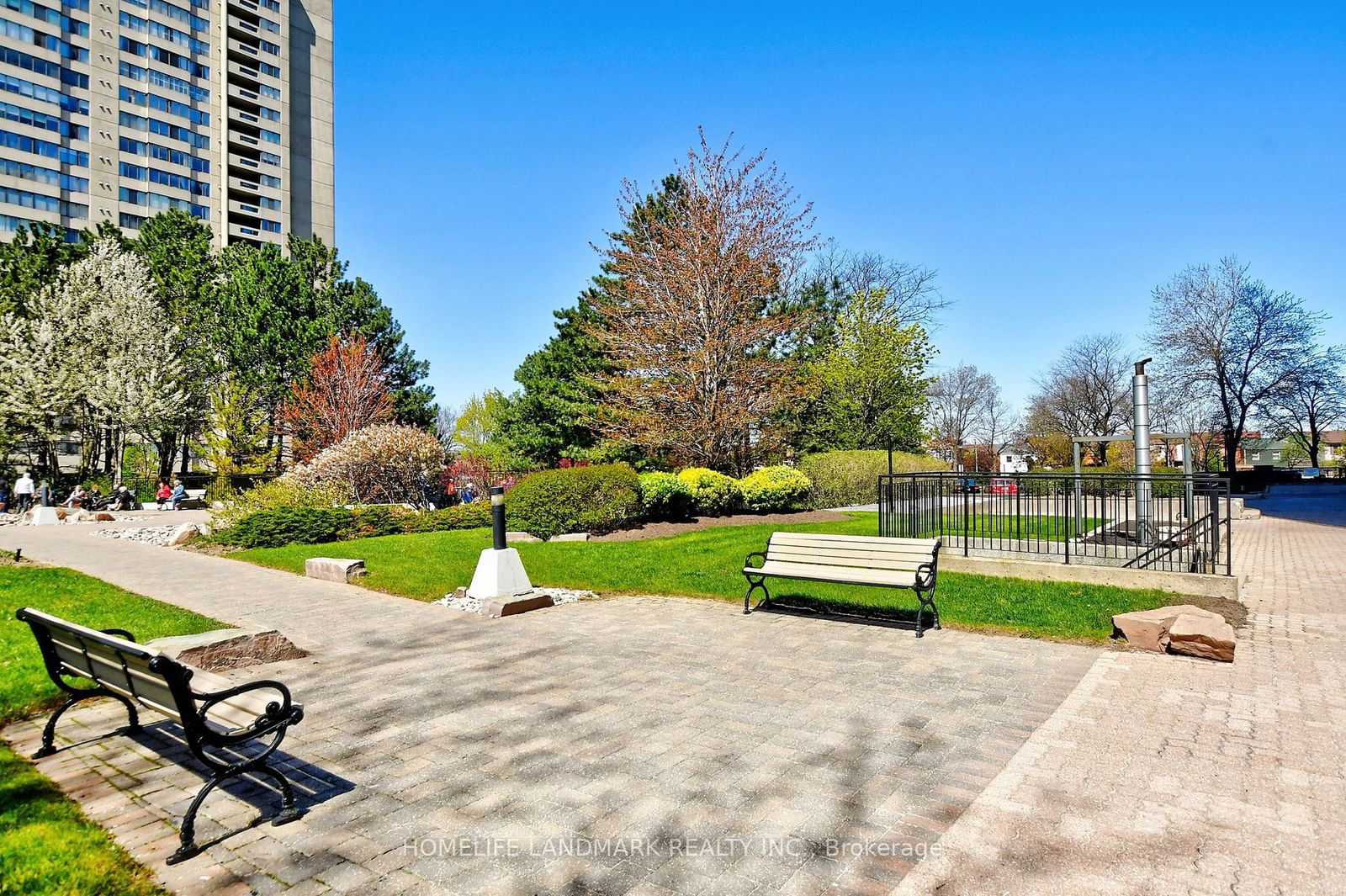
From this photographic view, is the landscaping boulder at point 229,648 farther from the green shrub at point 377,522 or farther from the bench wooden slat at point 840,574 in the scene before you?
the green shrub at point 377,522

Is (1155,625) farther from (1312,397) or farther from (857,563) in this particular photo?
(1312,397)

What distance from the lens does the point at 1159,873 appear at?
2.95 meters

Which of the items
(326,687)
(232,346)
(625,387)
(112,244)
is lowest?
(326,687)

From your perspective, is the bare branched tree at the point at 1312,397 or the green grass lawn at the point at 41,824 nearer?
the green grass lawn at the point at 41,824

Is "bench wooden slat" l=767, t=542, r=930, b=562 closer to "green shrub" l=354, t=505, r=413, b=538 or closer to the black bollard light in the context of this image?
the black bollard light

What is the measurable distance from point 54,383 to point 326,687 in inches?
1356

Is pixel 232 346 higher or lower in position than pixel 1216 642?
higher

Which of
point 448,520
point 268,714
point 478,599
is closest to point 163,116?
point 448,520

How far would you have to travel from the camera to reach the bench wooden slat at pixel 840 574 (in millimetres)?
7195

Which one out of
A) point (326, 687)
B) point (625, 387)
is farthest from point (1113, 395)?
point (326, 687)

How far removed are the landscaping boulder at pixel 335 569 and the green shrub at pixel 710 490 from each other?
8.83 m

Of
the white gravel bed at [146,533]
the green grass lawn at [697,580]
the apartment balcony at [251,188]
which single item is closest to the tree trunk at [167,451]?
the white gravel bed at [146,533]

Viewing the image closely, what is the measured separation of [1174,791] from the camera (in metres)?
3.70

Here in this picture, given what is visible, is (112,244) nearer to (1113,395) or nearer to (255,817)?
(255,817)
